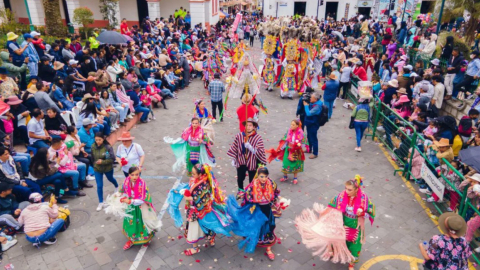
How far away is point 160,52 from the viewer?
17391 mm

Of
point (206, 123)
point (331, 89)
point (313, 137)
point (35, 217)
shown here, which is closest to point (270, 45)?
point (331, 89)

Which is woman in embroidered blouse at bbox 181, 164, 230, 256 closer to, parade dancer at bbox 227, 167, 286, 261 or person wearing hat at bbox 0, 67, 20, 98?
parade dancer at bbox 227, 167, 286, 261

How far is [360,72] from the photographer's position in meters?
13.4

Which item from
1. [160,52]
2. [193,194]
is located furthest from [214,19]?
[193,194]

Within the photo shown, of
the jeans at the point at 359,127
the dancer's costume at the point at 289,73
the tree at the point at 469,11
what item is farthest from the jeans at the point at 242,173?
the tree at the point at 469,11

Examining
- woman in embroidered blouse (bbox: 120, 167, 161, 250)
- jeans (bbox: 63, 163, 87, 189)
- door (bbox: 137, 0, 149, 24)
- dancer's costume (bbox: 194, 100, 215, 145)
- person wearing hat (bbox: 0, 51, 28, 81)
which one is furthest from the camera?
door (bbox: 137, 0, 149, 24)

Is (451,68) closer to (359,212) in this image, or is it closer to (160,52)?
(359,212)

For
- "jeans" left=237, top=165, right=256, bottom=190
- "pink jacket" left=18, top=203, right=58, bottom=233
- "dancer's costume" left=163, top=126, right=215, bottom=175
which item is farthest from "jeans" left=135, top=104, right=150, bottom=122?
"pink jacket" left=18, top=203, right=58, bottom=233

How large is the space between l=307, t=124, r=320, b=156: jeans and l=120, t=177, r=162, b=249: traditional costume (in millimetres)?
4907

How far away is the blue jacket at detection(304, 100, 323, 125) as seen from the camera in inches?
350

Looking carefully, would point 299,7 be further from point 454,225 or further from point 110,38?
point 454,225

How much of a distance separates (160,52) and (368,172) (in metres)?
12.3

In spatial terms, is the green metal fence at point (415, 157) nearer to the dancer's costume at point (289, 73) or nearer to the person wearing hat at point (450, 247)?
the person wearing hat at point (450, 247)

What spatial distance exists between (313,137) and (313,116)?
646mm
